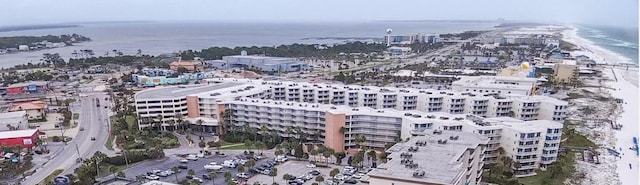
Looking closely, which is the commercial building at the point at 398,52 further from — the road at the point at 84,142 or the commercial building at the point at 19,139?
the commercial building at the point at 19,139

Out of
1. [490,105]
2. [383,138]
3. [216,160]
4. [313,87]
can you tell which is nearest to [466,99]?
[490,105]

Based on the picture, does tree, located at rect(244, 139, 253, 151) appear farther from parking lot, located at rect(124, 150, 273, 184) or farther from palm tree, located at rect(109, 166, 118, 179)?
palm tree, located at rect(109, 166, 118, 179)

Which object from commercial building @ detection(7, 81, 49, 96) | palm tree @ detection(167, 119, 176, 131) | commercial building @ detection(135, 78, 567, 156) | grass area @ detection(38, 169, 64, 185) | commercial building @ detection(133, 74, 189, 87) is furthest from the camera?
commercial building @ detection(133, 74, 189, 87)

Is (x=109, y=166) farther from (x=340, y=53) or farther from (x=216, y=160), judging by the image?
(x=340, y=53)

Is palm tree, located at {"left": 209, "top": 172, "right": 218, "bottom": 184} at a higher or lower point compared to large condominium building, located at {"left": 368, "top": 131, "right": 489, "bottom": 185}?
lower

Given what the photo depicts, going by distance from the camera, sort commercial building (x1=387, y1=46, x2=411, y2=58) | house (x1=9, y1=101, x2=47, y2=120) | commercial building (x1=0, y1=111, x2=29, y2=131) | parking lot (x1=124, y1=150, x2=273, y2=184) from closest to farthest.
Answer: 1. parking lot (x1=124, y1=150, x2=273, y2=184)
2. commercial building (x1=0, y1=111, x2=29, y2=131)
3. house (x1=9, y1=101, x2=47, y2=120)
4. commercial building (x1=387, y1=46, x2=411, y2=58)

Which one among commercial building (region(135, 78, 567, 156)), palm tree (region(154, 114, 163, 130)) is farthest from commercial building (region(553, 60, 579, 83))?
A: palm tree (region(154, 114, 163, 130))

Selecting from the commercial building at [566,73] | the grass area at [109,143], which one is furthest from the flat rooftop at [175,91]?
the commercial building at [566,73]
